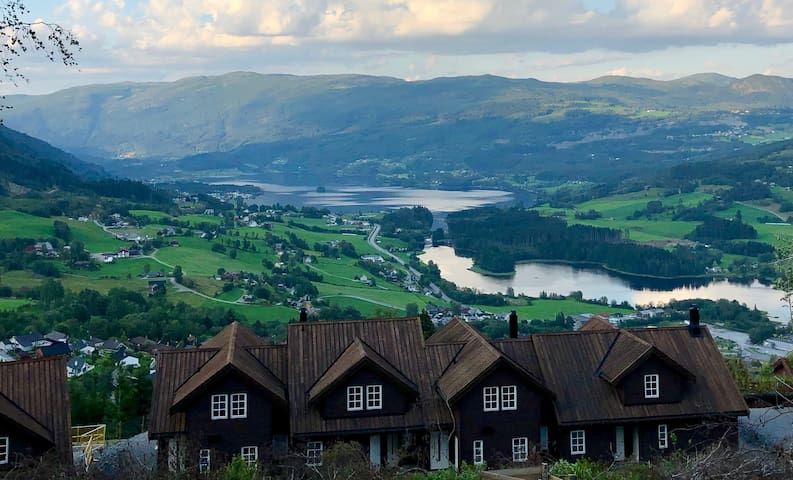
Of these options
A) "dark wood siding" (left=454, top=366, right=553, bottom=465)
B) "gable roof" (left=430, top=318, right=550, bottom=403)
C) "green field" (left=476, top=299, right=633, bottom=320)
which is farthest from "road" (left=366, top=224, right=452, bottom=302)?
"dark wood siding" (left=454, top=366, right=553, bottom=465)

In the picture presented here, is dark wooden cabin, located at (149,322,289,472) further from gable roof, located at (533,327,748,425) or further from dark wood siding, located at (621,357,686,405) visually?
dark wood siding, located at (621,357,686,405)

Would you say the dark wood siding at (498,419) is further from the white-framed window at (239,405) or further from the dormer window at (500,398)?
the white-framed window at (239,405)

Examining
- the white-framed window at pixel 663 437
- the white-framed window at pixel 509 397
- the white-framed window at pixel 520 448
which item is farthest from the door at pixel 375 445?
the white-framed window at pixel 663 437

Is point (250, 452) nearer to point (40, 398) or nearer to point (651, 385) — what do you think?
point (40, 398)

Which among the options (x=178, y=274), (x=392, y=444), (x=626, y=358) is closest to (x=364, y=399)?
(x=392, y=444)

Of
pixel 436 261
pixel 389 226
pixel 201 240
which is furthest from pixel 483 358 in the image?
pixel 389 226

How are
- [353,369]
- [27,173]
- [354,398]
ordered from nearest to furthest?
[353,369] < [354,398] < [27,173]
